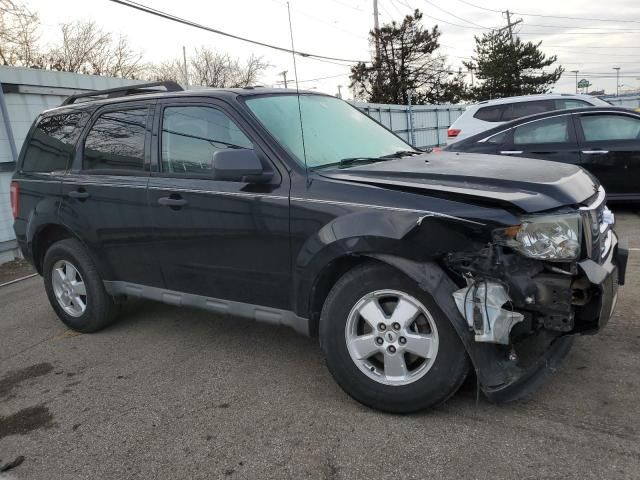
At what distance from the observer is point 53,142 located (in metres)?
4.75

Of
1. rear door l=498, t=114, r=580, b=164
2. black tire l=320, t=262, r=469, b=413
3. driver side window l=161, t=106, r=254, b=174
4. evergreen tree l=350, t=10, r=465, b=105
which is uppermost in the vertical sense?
evergreen tree l=350, t=10, r=465, b=105

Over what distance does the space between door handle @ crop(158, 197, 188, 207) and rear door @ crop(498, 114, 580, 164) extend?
5.28 m

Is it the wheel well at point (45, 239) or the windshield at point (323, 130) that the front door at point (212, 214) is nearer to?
the windshield at point (323, 130)

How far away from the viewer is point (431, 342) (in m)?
2.80

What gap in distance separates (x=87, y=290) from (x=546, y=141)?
621 centimetres

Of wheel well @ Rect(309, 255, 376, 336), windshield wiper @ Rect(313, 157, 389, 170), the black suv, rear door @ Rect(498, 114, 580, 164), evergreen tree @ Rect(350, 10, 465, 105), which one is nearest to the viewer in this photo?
the black suv

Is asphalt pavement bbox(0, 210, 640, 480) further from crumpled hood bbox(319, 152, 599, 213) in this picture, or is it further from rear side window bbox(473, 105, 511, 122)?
rear side window bbox(473, 105, 511, 122)

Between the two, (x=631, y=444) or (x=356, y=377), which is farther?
(x=356, y=377)

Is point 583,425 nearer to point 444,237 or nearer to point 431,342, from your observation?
point 431,342

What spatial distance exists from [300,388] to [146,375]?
3.81 ft

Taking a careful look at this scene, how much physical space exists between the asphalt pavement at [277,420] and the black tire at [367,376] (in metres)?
0.12

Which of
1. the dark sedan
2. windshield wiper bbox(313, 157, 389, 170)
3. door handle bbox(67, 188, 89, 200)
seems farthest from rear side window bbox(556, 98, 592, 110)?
door handle bbox(67, 188, 89, 200)

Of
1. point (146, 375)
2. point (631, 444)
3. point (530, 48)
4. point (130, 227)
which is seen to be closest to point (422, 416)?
point (631, 444)

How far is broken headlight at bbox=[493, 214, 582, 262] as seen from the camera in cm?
261
